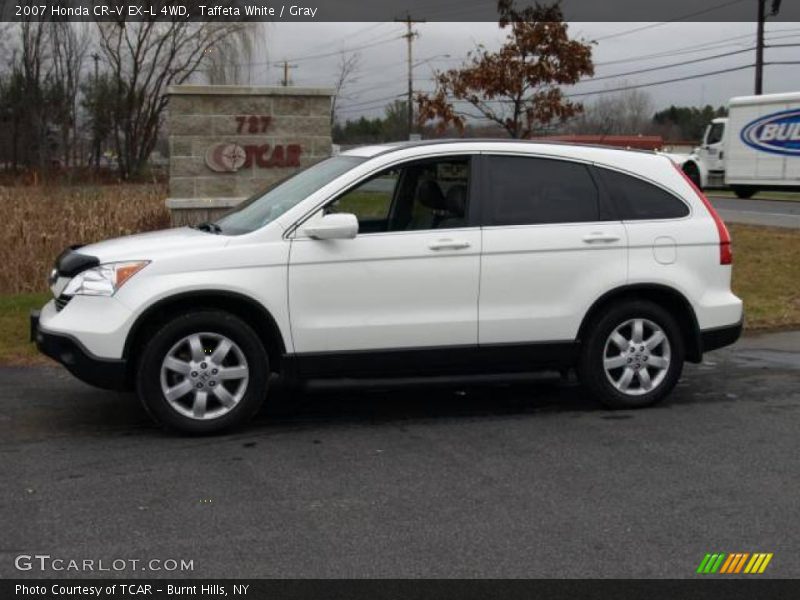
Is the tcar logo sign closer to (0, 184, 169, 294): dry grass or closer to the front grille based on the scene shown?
(0, 184, 169, 294): dry grass

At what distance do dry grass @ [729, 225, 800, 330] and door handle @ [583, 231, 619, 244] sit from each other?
4.17 meters

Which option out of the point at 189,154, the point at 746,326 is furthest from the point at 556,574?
the point at 189,154

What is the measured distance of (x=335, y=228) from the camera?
6324 mm

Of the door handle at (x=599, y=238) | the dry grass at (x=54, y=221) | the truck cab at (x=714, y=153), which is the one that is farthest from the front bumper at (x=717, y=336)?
the truck cab at (x=714, y=153)

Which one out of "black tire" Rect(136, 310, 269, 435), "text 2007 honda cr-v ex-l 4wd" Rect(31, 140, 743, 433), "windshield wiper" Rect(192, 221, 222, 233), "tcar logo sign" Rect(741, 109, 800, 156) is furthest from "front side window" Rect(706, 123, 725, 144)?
"black tire" Rect(136, 310, 269, 435)

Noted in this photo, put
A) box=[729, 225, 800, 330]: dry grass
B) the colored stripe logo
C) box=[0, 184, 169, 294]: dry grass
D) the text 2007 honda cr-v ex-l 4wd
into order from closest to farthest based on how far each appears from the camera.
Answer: the colored stripe logo → the text 2007 honda cr-v ex-l 4wd → box=[729, 225, 800, 330]: dry grass → box=[0, 184, 169, 294]: dry grass

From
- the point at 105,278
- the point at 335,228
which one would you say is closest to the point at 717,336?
the point at 335,228

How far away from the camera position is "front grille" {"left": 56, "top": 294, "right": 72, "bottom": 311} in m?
6.25

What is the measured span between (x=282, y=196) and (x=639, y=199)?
247 cm

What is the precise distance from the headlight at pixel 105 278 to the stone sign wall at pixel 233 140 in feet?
26.8

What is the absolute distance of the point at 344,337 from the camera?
21.2 ft

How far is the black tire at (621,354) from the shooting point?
22.8ft
